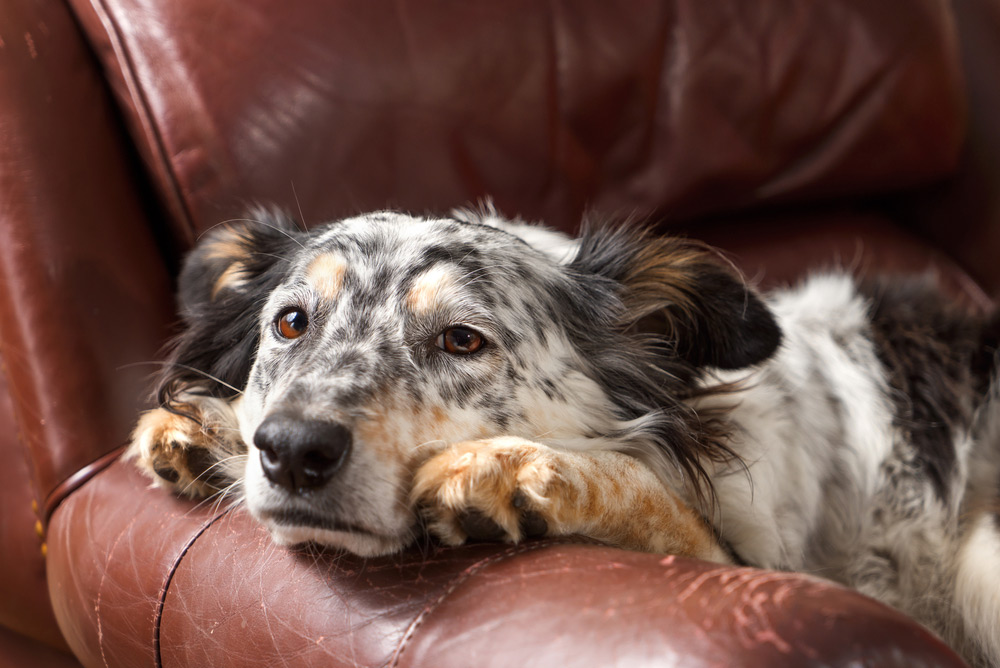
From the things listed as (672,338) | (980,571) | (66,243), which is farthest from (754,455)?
(66,243)

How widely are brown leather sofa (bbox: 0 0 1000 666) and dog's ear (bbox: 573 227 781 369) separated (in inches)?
25.0

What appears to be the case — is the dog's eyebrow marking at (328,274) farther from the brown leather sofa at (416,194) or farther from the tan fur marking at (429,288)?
the brown leather sofa at (416,194)

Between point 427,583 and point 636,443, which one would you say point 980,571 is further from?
point 427,583

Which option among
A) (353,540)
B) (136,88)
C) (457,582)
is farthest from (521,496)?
(136,88)

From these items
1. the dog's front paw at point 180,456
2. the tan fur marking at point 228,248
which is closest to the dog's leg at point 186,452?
the dog's front paw at point 180,456

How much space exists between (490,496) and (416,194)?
49.2 inches

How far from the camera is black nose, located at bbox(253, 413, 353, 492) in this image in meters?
1.11

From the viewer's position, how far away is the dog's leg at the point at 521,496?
1079 mm

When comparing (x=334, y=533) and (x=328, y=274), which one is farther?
(x=328, y=274)

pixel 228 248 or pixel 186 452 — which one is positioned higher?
pixel 228 248

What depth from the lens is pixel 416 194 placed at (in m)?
2.16

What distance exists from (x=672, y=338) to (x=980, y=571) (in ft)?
2.74

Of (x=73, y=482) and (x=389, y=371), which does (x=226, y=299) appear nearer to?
(x=73, y=482)

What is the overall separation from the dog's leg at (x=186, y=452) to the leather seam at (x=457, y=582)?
1.97 ft
